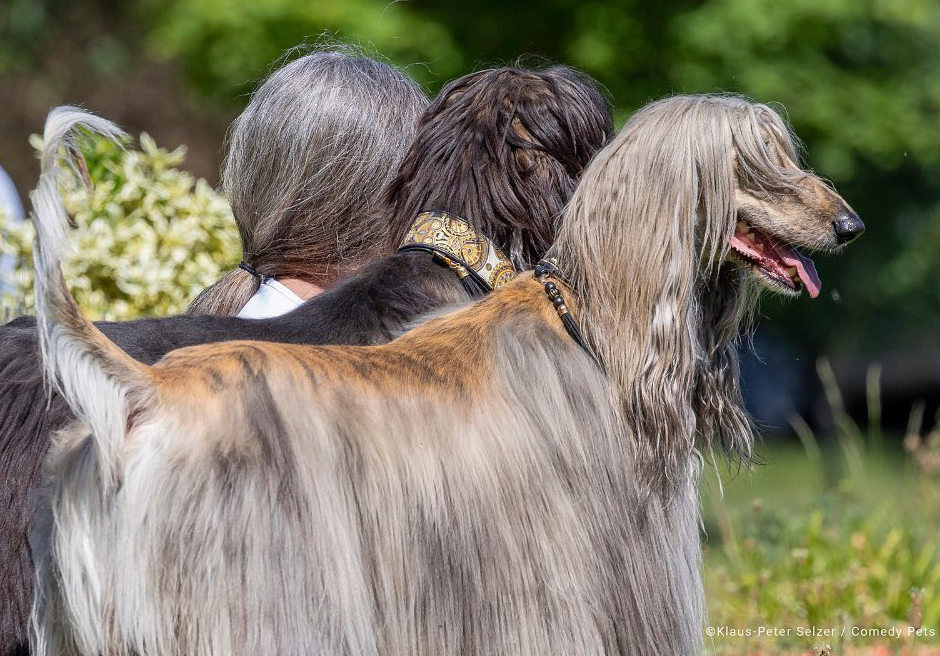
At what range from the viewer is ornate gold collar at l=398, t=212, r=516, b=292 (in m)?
2.91

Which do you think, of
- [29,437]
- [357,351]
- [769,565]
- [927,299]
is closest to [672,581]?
[357,351]

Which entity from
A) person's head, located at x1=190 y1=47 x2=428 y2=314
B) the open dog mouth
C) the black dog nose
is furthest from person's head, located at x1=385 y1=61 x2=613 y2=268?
the black dog nose

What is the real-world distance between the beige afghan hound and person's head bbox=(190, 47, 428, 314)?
96 cm

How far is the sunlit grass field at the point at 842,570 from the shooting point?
4617mm

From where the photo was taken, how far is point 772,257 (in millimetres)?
2570

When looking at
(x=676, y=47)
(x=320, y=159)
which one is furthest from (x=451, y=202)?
(x=676, y=47)

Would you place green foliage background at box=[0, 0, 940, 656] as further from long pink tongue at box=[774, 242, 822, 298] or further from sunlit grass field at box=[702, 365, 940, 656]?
long pink tongue at box=[774, 242, 822, 298]

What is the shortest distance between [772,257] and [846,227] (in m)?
0.16

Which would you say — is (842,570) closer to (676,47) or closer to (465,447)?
(465,447)

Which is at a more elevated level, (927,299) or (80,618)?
(80,618)

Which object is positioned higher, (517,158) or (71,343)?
(517,158)

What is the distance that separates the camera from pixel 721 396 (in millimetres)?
2590

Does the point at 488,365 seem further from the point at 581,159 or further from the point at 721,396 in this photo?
the point at 581,159

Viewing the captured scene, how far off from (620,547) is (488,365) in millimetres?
453
